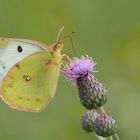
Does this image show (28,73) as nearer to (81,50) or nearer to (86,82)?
(86,82)

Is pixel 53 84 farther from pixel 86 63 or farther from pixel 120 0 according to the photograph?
pixel 120 0

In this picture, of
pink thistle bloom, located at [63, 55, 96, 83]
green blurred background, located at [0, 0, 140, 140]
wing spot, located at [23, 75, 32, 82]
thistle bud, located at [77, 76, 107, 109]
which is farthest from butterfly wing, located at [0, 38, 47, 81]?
green blurred background, located at [0, 0, 140, 140]

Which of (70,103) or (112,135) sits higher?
(70,103)

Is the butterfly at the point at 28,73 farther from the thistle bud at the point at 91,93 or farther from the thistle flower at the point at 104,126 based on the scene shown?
the thistle flower at the point at 104,126

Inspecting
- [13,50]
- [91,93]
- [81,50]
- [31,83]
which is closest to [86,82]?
[91,93]

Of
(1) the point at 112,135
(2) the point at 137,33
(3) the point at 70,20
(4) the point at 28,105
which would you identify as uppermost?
(3) the point at 70,20

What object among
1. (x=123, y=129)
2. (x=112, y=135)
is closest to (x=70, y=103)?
(x=123, y=129)

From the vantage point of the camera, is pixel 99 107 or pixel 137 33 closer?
pixel 99 107

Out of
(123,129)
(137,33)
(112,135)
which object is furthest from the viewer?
(137,33)

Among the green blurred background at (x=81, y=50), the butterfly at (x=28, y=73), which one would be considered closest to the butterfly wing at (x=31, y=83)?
the butterfly at (x=28, y=73)
